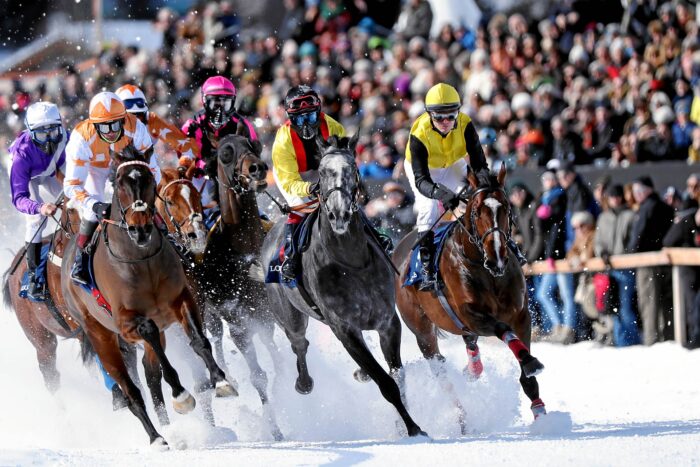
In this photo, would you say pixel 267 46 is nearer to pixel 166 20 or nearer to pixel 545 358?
pixel 166 20

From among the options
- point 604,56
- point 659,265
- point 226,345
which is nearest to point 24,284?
point 226,345

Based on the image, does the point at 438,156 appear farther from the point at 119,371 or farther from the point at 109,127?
the point at 119,371

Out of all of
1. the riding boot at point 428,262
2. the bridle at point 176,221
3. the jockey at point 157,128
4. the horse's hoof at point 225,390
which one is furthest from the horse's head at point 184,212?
the riding boot at point 428,262

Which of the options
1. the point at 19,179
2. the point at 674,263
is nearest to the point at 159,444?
the point at 19,179

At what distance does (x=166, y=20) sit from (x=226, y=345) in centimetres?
1127

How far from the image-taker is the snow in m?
7.33

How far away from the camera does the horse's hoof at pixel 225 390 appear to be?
8.62m

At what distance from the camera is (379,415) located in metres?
9.64

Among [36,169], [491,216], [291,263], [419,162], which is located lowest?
[291,263]

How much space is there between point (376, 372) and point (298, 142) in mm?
1929

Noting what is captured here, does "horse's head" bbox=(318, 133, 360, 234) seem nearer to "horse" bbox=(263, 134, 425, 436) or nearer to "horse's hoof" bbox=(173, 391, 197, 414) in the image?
"horse" bbox=(263, 134, 425, 436)

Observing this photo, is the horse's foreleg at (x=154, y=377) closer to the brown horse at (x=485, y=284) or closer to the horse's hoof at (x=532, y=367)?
the brown horse at (x=485, y=284)

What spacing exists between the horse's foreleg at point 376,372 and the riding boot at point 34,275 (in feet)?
10.1

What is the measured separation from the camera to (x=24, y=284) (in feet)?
35.2
